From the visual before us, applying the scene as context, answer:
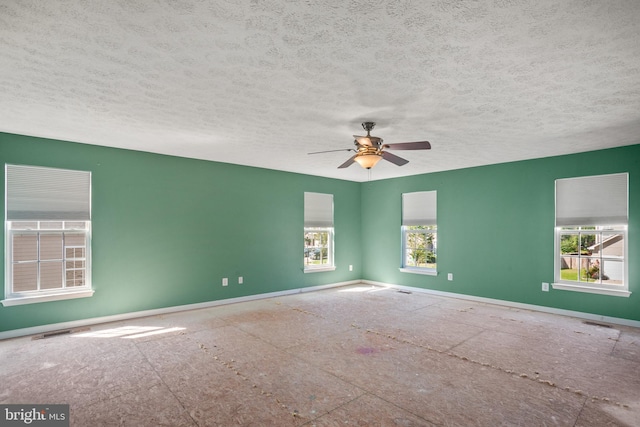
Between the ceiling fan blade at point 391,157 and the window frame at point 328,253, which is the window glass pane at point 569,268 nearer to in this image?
the ceiling fan blade at point 391,157

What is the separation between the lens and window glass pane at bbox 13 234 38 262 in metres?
4.30

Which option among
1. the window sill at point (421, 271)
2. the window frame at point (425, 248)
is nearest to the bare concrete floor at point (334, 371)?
the window sill at point (421, 271)

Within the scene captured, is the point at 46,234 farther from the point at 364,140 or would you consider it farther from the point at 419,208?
the point at 419,208

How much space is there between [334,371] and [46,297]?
152 inches

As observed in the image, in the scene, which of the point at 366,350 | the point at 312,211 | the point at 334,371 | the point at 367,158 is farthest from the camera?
the point at 312,211

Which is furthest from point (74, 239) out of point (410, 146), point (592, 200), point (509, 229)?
point (592, 200)

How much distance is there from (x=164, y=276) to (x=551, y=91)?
548cm

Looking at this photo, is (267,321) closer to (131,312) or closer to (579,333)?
(131,312)

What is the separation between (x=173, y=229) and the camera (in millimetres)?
5438

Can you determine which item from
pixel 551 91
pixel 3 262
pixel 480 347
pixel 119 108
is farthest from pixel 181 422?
pixel 551 91

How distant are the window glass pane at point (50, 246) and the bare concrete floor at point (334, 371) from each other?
1049mm

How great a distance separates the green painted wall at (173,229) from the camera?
181 inches

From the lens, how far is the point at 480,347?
390 cm

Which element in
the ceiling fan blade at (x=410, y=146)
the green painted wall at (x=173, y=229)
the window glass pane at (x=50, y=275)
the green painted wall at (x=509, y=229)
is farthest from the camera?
the green painted wall at (x=509, y=229)
